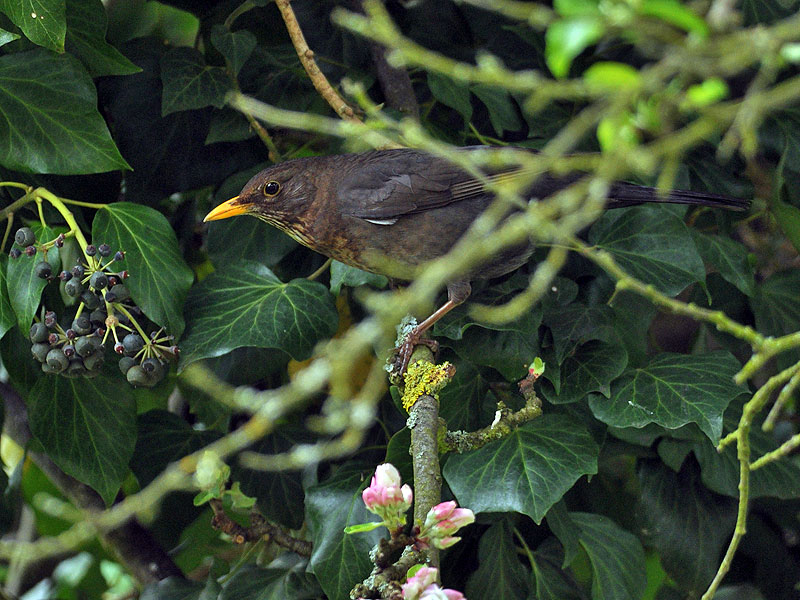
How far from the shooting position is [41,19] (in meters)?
1.92

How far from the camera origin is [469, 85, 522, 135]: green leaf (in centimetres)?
243

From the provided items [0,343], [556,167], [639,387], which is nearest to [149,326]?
[0,343]

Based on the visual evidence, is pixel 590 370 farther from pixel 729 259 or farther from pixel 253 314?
pixel 253 314

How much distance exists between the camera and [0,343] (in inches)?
81.8

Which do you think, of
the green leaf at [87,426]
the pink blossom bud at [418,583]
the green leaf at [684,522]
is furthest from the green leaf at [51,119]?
the green leaf at [684,522]

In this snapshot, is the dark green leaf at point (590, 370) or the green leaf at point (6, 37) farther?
the dark green leaf at point (590, 370)

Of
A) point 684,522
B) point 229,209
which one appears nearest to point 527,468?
point 684,522

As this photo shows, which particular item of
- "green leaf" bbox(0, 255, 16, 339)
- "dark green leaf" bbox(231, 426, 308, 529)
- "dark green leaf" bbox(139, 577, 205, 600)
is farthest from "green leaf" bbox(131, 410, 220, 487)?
"green leaf" bbox(0, 255, 16, 339)

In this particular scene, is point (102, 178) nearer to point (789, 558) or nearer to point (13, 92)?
point (13, 92)

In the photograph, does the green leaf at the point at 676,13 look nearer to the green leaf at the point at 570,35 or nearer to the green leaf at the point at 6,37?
the green leaf at the point at 570,35

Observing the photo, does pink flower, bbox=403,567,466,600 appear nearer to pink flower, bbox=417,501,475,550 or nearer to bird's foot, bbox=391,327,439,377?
pink flower, bbox=417,501,475,550

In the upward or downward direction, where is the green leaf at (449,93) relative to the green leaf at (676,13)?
downward

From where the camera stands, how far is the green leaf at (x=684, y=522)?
2.17 metres

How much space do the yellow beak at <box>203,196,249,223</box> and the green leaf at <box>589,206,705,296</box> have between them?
96 cm
